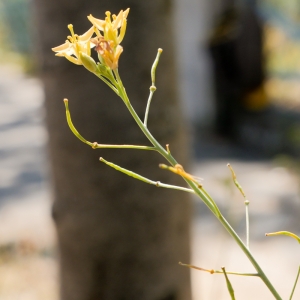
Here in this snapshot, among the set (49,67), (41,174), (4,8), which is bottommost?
(49,67)

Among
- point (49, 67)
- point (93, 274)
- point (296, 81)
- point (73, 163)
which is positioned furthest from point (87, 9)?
point (296, 81)

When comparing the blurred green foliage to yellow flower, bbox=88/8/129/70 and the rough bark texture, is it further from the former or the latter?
yellow flower, bbox=88/8/129/70

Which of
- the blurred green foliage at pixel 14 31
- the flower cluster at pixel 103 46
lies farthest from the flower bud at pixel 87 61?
the blurred green foliage at pixel 14 31

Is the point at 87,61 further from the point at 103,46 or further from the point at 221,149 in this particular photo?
the point at 221,149

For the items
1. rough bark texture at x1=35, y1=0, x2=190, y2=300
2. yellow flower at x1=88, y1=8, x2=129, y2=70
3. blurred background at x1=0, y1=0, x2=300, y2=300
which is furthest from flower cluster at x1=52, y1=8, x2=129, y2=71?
blurred background at x1=0, y1=0, x2=300, y2=300

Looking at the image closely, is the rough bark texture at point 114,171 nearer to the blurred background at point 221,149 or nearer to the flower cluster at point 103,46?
the blurred background at point 221,149

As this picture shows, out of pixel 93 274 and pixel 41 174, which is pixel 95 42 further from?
pixel 41 174

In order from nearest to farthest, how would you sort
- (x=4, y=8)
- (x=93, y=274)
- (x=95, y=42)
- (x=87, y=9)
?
(x=95, y=42) < (x=87, y=9) < (x=93, y=274) < (x=4, y=8)
